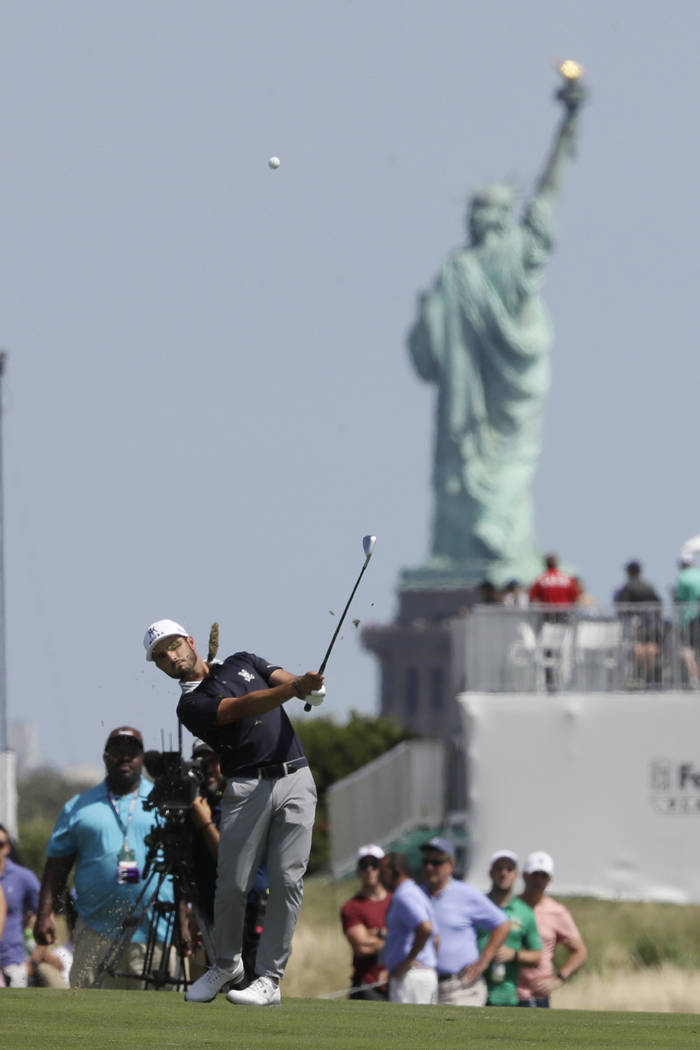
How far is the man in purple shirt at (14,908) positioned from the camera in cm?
1488

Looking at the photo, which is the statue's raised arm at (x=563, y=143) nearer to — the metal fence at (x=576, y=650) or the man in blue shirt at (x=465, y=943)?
the metal fence at (x=576, y=650)

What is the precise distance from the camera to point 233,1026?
9.72m

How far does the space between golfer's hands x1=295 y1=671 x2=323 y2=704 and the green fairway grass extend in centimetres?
126

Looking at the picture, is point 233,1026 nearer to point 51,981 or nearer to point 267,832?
point 267,832

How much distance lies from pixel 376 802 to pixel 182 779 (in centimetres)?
2284

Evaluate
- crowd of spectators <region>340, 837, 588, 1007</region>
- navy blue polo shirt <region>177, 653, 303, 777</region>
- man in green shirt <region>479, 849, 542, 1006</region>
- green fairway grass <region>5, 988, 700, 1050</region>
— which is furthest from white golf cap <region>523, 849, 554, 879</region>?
navy blue polo shirt <region>177, 653, 303, 777</region>

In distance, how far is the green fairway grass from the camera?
9.08m

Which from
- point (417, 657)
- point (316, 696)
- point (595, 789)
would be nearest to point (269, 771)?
point (316, 696)

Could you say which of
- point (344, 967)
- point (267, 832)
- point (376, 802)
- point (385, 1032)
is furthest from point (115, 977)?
point (376, 802)

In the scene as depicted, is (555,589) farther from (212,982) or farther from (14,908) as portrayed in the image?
(212,982)

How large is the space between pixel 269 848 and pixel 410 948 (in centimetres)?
391

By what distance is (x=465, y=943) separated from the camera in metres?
14.8

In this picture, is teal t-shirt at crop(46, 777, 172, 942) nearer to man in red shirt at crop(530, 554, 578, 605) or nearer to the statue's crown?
man in red shirt at crop(530, 554, 578, 605)

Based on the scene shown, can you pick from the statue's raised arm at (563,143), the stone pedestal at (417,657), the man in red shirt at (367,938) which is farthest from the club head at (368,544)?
the stone pedestal at (417,657)
